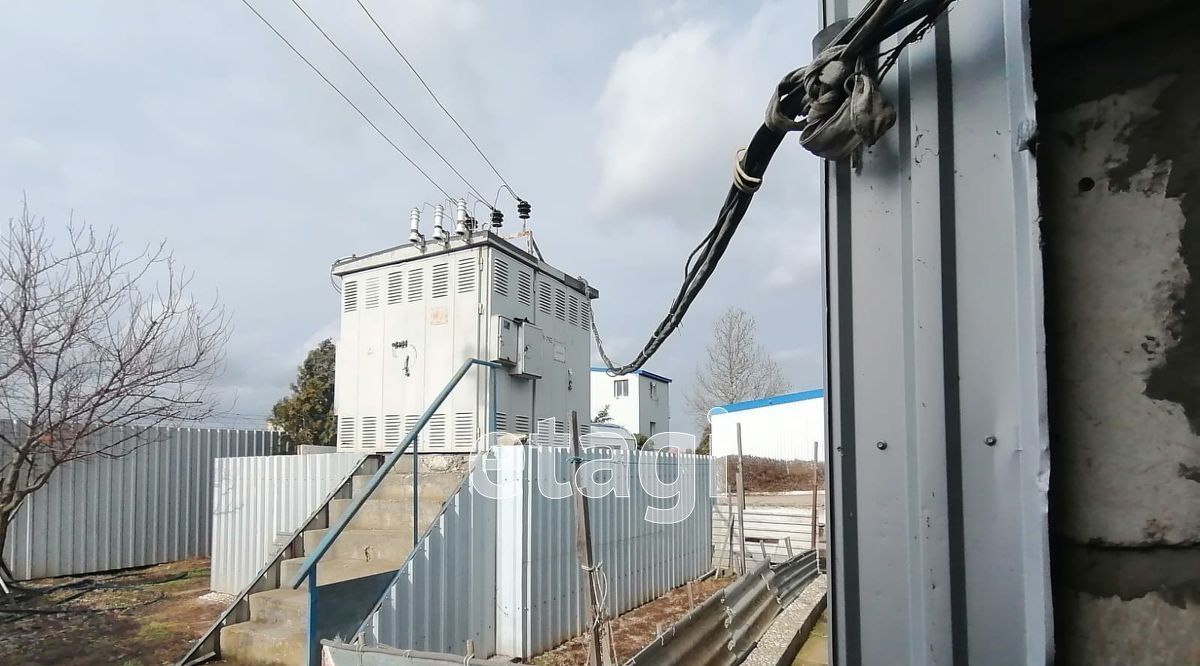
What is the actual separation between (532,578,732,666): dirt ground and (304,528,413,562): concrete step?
1484mm

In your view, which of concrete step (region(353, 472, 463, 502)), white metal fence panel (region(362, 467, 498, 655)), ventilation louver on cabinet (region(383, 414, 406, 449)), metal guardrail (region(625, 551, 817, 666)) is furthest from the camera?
ventilation louver on cabinet (region(383, 414, 406, 449))

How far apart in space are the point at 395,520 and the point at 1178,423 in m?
5.86

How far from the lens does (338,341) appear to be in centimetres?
808

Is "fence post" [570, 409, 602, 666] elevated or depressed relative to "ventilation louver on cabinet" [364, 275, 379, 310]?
depressed

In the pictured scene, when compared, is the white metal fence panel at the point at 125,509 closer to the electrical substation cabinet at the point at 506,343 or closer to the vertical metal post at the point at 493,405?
the vertical metal post at the point at 493,405

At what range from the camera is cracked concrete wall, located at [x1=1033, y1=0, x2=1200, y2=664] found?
4.62 feet

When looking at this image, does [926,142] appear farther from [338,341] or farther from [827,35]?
[338,341]

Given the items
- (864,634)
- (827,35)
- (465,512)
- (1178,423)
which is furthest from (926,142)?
(465,512)

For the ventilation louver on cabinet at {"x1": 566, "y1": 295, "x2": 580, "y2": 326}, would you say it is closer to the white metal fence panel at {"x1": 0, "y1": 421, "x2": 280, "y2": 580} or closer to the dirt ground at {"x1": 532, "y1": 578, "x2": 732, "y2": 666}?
the dirt ground at {"x1": 532, "y1": 578, "x2": 732, "y2": 666}

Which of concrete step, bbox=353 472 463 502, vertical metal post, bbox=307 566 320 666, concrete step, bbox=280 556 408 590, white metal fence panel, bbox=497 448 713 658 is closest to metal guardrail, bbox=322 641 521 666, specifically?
vertical metal post, bbox=307 566 320 666

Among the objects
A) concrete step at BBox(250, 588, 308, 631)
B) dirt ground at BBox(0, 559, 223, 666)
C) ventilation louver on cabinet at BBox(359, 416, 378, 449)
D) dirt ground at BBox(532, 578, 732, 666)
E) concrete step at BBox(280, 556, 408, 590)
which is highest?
ventilation louver on cabinet at BBox(359, 416, 378, 449)

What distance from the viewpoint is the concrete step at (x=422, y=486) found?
6531 mm

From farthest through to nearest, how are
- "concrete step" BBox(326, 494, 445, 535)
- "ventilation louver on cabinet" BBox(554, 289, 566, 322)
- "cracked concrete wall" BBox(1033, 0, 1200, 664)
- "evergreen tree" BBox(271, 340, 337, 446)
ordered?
"evergreen tree" BBox(271, 340, 337, 446)
"ventilation louver on cabinet" BBox(554, 289, 566, 322)
"concrete step" BBox(326, 494, 445, 535)
"cracked concrete wall" BBox(1033, 0, 1200, 664)

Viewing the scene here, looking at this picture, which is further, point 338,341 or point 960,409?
point 338,341
